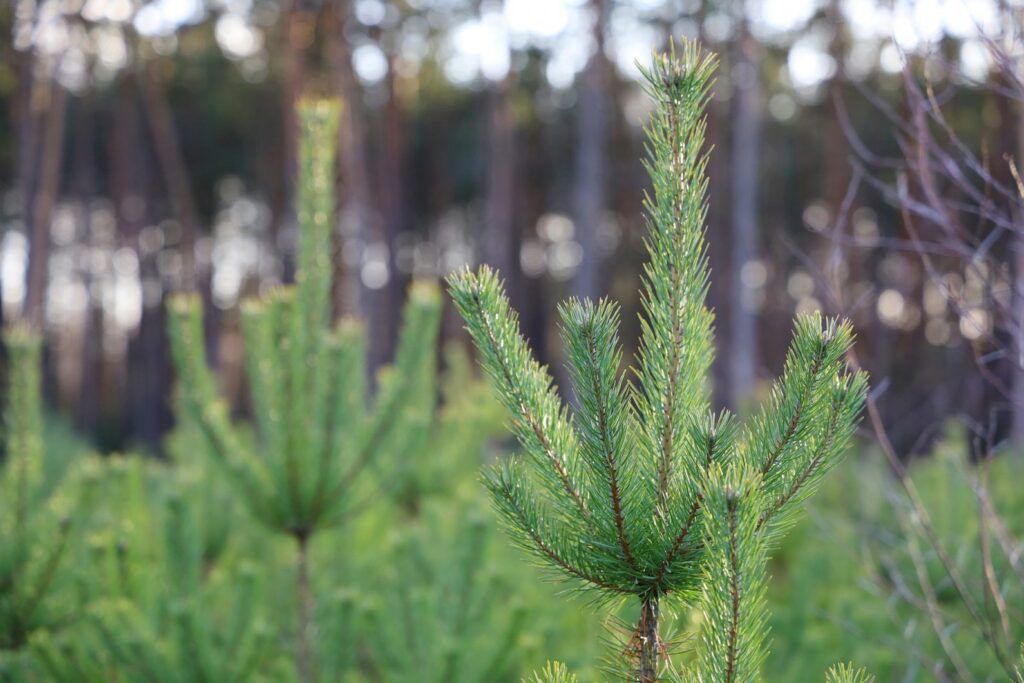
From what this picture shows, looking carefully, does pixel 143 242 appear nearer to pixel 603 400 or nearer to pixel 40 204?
pixel 40 204

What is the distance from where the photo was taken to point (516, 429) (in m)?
1.59

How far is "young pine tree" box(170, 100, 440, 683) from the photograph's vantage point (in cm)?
315

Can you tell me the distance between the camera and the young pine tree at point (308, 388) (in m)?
3.15

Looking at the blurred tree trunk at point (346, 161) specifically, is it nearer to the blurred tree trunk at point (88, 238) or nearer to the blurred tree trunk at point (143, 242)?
the blurred tree trunk at point (143, 242)

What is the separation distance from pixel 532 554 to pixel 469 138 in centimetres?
2309

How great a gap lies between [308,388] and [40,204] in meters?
8.38

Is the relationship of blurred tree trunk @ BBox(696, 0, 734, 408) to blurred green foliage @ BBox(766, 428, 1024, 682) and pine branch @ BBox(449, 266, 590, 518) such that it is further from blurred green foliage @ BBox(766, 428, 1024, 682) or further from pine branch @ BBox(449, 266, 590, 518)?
pine branch @ BBox(449, 266, 590, 518)

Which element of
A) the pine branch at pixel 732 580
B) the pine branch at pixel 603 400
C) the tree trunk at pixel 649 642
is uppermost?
the pine branch at pixel 603 400

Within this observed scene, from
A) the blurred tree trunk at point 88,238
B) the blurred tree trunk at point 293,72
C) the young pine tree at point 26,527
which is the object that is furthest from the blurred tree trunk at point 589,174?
the blurred tree trunk at point 88,238

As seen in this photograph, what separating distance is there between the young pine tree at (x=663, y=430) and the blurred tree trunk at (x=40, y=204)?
8079 mm

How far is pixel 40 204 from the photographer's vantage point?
9.97 meters

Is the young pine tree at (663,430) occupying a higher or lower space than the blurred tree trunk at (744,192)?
lower

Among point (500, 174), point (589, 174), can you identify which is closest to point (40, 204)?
point (589, 174)

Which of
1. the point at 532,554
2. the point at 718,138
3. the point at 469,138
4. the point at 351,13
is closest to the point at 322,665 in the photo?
the point at 532,554
